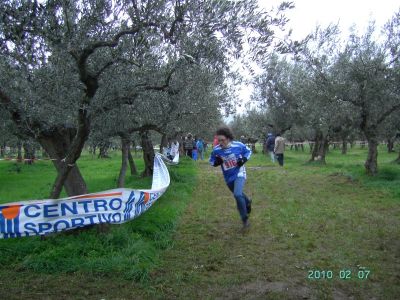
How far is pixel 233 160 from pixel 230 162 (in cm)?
7

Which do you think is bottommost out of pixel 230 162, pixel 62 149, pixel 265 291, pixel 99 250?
pixel 265 291

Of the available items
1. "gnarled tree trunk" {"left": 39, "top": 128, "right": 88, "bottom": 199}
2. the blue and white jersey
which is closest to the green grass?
"gnarled tree trunk" {"left": 39, "top": 128, "right": 88, "bottom": 199}

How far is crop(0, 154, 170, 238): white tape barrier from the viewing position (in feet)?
19.4

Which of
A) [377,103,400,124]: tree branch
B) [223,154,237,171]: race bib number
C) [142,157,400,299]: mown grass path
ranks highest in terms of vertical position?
[377,103,400,124]: tree branch

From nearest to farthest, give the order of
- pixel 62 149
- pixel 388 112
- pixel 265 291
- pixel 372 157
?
pixel 265 291 < pixel 62 149 < pixel 388 112 < pixel 372 157

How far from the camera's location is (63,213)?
20.4 ft

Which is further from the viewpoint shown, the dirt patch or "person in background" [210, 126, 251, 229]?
"person in background" [210, 126, 251, 229]

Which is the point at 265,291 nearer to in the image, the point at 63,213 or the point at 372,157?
the point at 63,213

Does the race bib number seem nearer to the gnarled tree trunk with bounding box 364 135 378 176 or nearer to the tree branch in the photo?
the tree branch

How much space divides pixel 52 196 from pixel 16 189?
30.8 feet

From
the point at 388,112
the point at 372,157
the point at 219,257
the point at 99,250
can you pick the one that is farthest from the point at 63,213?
the point at 372,157

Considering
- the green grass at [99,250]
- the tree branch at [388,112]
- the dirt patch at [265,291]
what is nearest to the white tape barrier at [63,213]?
the green grass at [99,250]

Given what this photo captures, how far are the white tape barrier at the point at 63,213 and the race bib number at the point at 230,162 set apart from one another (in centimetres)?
189

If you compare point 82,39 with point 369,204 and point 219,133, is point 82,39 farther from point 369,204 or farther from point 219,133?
point 369,204
